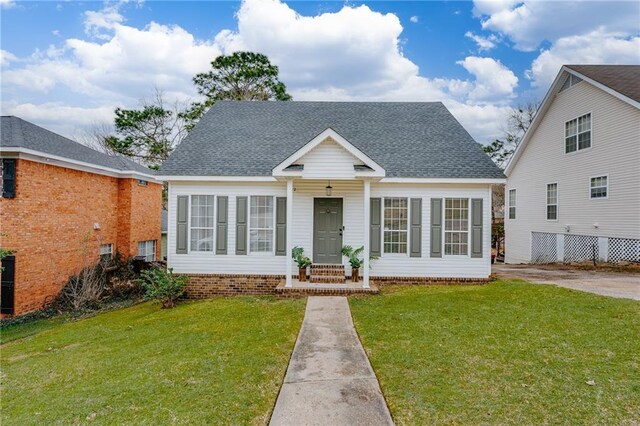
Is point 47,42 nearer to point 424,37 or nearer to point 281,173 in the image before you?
point 281,173

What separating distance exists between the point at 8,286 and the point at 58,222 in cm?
258

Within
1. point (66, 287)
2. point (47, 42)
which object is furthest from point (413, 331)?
point (47, 42)

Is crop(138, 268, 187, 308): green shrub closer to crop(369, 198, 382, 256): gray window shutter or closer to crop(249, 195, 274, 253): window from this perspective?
crop(249, 195, 274, 253): window

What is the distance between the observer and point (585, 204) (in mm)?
14648

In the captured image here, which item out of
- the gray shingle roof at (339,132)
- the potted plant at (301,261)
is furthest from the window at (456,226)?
the potted plant at (301,261)

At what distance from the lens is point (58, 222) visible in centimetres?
1198

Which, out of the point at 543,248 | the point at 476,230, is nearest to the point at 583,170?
the point at 543,248

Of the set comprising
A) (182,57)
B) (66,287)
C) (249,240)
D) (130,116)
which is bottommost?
(66,287)

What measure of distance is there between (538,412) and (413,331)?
2770 millimetres

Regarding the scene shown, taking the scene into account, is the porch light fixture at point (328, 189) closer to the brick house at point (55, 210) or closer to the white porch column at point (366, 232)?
the white porch column at point (366, 232)

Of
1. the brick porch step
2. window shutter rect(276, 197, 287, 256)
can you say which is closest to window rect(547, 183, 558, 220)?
the brick porch step

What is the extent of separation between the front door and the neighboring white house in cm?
1119

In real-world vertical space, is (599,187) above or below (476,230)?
above

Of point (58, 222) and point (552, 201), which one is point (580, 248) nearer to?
point (552, 201)
